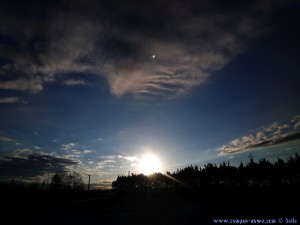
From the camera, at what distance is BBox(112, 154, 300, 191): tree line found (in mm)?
66750

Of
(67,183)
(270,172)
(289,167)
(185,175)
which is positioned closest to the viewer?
(289,167)

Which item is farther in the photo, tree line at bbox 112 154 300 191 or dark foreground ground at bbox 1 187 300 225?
tree line at bbox 112 154 300 191

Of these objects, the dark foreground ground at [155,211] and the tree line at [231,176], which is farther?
the tree line at [231,176]

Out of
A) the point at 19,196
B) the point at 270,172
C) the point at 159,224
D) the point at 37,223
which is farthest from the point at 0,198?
the point at 270,172

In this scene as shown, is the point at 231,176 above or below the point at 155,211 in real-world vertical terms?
above

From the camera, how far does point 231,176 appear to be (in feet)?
262

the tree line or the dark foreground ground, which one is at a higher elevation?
the tree line

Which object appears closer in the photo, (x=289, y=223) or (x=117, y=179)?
(x=289, y=223)

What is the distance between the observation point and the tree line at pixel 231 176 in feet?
219

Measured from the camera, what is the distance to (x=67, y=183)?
11775 centimetres

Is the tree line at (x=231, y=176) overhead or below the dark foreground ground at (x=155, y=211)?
overhead

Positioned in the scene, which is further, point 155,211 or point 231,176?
point 231,176

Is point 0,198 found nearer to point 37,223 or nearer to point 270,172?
point 37,223

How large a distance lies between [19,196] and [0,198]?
4.11m
